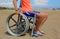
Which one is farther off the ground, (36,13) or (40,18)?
(36,13)

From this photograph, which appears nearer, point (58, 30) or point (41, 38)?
point (41, 38)

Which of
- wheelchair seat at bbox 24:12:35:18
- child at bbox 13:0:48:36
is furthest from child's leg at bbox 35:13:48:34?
wheelchair seat at bbox 24:12:35:18

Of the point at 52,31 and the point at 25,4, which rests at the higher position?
the point at 25,4

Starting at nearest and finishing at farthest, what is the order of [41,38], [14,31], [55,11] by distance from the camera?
[41,38] < [14,31] < [55,11]

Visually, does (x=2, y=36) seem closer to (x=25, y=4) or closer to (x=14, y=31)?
(x=14, y=31)

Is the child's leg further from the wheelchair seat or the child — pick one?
the wheelchair seat

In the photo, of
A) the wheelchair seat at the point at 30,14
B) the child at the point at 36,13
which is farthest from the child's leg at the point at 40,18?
the wheelchair seat at the point at 30,14

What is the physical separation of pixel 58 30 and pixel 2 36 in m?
1.68

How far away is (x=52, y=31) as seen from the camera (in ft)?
20.7

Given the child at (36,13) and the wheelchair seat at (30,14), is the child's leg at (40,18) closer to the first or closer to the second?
the child at (36,13)

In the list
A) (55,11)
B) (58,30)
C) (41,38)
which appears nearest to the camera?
(41,38)

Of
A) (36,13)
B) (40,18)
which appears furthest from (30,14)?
(40,18)

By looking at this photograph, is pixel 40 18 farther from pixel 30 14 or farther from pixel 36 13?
pixel 30 14

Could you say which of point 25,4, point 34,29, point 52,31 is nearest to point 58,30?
point 52,31
